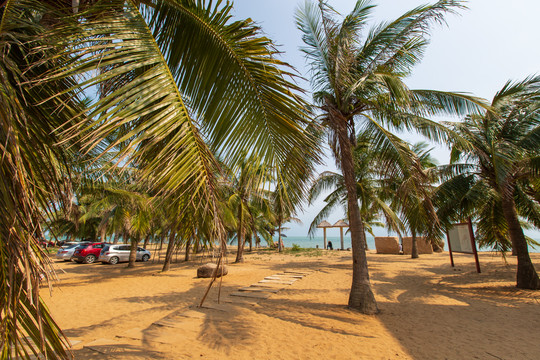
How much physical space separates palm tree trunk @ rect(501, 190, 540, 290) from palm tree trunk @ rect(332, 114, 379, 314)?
5.22m

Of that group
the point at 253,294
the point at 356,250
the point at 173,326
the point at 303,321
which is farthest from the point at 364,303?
the point at 173,326

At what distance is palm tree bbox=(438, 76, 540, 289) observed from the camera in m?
7.63

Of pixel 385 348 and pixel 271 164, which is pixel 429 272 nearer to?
pixel 385 348

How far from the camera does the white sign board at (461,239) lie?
38.8 feet

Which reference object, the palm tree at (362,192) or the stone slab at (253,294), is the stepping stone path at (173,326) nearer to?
the stone slab at (253,294)

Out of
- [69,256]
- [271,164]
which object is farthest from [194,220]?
[69,256]

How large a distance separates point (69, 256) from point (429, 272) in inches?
1003

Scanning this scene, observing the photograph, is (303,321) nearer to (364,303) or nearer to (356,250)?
(364,303)

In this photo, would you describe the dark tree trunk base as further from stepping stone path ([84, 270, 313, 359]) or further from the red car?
the red car

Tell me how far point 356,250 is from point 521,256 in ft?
20.6

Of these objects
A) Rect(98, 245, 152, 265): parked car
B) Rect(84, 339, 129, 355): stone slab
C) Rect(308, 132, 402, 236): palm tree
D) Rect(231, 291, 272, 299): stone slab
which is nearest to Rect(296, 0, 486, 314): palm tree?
Rect(231, 291, 272, 299): stone slab

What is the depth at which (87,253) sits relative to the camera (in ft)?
63.6

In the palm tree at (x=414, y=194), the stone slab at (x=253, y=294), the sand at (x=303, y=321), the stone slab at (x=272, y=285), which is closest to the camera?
the sand at (x=303, y=321)

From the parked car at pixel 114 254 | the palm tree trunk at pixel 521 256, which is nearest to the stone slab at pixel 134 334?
the palm tree trunk at pixel 521 256
